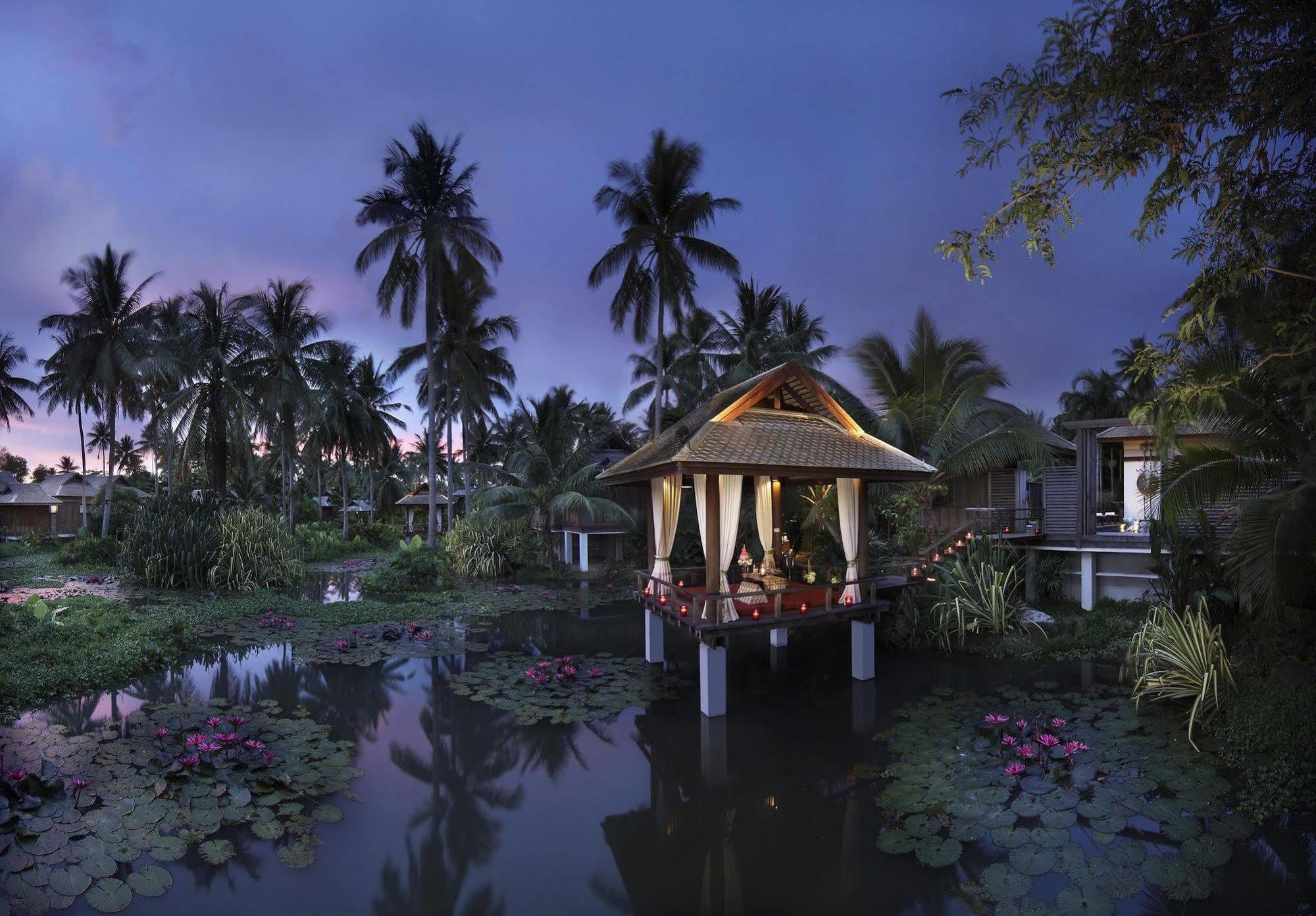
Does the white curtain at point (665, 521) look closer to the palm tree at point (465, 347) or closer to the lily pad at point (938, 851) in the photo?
the lily pad at point (938, 851)

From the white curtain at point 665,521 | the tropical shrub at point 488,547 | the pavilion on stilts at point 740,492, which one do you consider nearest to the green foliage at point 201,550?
the tropical shrub at point 488,547

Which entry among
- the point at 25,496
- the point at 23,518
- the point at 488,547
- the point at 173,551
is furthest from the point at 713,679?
the point at 23,518

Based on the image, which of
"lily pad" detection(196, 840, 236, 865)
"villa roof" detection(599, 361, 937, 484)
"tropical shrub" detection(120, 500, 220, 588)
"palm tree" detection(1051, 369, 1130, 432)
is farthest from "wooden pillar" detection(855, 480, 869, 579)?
"palm tree" detection(1051, 369, 1130, 432)

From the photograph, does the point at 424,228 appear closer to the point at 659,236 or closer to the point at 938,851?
the point at 659,236

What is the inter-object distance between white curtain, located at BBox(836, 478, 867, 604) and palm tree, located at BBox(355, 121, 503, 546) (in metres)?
12.8

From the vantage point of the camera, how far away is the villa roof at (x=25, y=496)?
29.9m

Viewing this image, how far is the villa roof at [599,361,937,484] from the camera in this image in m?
7.79

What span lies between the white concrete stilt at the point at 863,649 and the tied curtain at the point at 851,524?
0.45 meters

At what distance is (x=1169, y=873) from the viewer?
14.1 ft

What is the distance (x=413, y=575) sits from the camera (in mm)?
17125

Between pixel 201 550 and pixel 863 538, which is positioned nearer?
pixel 863 538

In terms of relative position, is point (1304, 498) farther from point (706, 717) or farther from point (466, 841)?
point (466, 841)

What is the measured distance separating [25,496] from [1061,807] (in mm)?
41810

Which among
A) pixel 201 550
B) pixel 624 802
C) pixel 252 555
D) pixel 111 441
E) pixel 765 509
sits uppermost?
pixel 111 441
